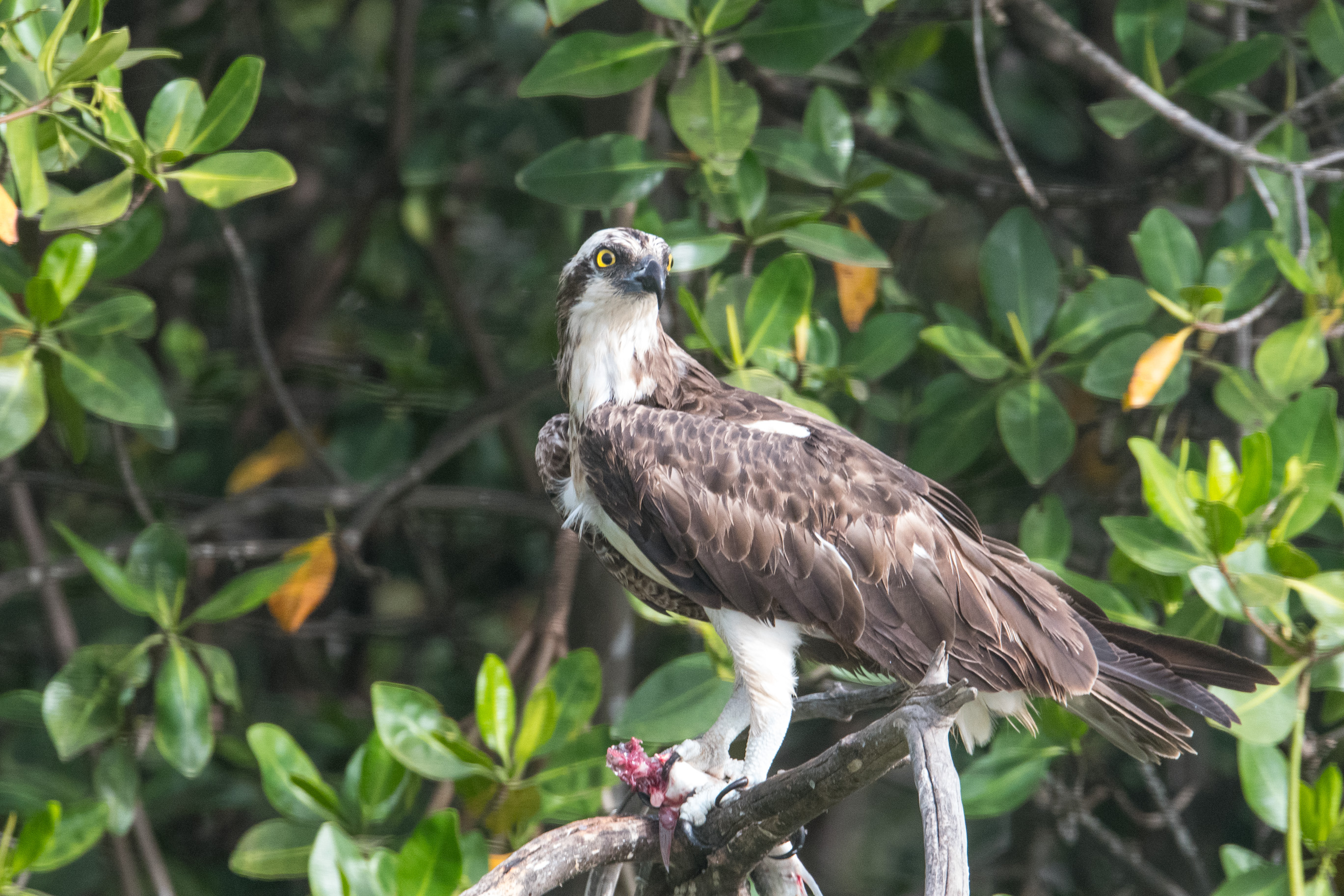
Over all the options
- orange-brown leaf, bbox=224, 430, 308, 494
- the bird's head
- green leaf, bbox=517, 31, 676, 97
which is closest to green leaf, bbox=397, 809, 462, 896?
the bird's head

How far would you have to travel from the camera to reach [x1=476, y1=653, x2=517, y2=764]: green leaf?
2914 millimetres

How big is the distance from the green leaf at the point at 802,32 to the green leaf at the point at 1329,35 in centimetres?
131

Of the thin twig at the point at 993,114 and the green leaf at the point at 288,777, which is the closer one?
the green leaf at the point at 288,777

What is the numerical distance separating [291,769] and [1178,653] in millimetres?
2156

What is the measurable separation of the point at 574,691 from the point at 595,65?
1.64m

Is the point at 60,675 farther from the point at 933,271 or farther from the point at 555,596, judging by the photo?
the point at 933,271

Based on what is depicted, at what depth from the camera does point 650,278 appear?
2682mm

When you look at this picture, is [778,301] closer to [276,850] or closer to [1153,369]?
[1153,369]

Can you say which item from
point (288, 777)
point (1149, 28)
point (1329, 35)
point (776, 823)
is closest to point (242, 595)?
point (288, 777)

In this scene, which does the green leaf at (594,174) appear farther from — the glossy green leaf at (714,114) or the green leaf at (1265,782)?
the green leaf at (1265,782)

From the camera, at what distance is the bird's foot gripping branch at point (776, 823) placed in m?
1.69

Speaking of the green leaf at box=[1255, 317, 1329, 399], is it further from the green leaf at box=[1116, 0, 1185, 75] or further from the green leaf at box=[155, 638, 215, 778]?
the green leaf at box=[155, 638, 215, 778]

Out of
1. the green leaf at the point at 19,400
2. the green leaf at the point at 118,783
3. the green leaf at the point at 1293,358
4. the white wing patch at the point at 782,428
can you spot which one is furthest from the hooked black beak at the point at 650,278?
the green leaf at the point at 118,783

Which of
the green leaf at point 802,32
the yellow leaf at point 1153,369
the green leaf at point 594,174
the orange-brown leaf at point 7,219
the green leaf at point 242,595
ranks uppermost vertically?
the green leaf at point 802,32
